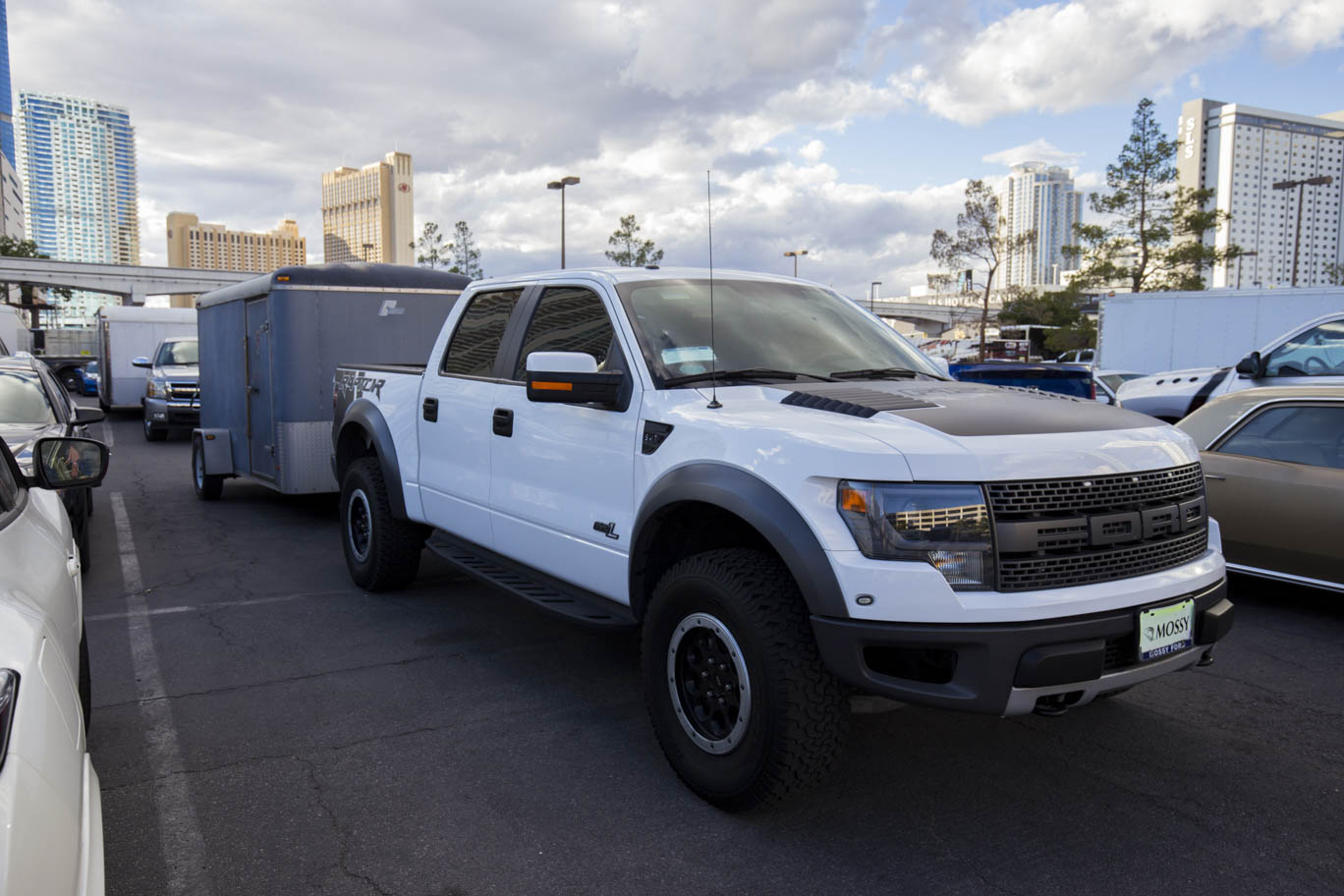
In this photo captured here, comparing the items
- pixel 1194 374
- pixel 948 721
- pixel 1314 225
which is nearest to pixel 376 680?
pixel 948 721

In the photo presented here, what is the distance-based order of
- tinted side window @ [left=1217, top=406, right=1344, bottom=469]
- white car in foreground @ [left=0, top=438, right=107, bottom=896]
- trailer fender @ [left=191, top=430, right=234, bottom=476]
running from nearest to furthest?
white car in foreground @ [left=0, top=438, right=107, bottom=896], tinted side window @ [left=1217, top=406, right=1344, bottom=469], trailer fender @ [left=191, top=430, right=234, bottom=476]

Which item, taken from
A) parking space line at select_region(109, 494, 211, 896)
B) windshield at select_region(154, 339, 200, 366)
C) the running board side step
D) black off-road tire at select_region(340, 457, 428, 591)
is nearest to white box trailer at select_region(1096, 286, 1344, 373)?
black off-road tire at select_region(340, 457, 428, 591)

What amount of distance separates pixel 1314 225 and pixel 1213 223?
5784cm

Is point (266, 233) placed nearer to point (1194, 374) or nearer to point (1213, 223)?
point (1213, 223)

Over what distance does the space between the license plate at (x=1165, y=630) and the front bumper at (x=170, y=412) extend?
1692cm

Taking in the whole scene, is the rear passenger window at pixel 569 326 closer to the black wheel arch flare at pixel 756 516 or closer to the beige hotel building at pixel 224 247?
the black wheel arch flare at pixel 756 516

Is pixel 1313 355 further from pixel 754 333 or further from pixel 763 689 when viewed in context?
pixel 763 689

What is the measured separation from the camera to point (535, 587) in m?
4.58

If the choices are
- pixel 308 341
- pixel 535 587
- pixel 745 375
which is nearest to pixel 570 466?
pixel 535 587

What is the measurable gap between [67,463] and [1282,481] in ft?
20.8

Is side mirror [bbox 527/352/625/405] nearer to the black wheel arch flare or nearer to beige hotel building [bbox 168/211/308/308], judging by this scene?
the black wheel arch flare

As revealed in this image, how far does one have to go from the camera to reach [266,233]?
169500 mm

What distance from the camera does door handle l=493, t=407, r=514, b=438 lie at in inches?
184

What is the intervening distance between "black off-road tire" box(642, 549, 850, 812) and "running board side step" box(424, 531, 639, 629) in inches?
26.1
